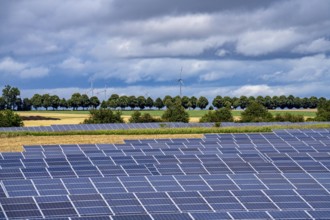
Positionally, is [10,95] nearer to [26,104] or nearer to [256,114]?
[26,104]

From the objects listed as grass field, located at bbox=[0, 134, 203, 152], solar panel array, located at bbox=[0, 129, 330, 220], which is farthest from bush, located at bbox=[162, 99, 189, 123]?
solar panel array, located at bbox=[0, 129, 330, 220]

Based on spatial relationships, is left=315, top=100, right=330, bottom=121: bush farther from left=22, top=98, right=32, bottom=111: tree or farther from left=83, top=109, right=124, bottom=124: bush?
left=22, top=98, right=32, bottom=111: tree

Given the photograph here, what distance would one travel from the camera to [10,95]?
605ft

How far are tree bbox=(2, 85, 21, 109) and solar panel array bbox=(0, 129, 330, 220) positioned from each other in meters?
130

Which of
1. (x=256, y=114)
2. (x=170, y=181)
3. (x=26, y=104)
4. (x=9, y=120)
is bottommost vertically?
(x=170, y=181)

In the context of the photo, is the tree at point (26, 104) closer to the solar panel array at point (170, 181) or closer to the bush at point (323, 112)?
the bush at point (323, 112)

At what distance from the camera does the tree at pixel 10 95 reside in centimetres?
18275

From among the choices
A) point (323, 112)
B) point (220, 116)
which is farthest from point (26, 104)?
point (323, 112)

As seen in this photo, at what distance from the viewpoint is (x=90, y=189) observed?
39656mm

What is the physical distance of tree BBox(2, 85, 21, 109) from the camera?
183 metres

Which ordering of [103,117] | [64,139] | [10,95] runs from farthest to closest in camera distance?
1. [10,95]
2. [103,117]
3. [64,139]

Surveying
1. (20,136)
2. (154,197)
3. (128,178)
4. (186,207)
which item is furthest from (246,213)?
(20,136)

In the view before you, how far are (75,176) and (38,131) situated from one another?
129 feet

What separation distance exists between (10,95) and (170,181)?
151 m
